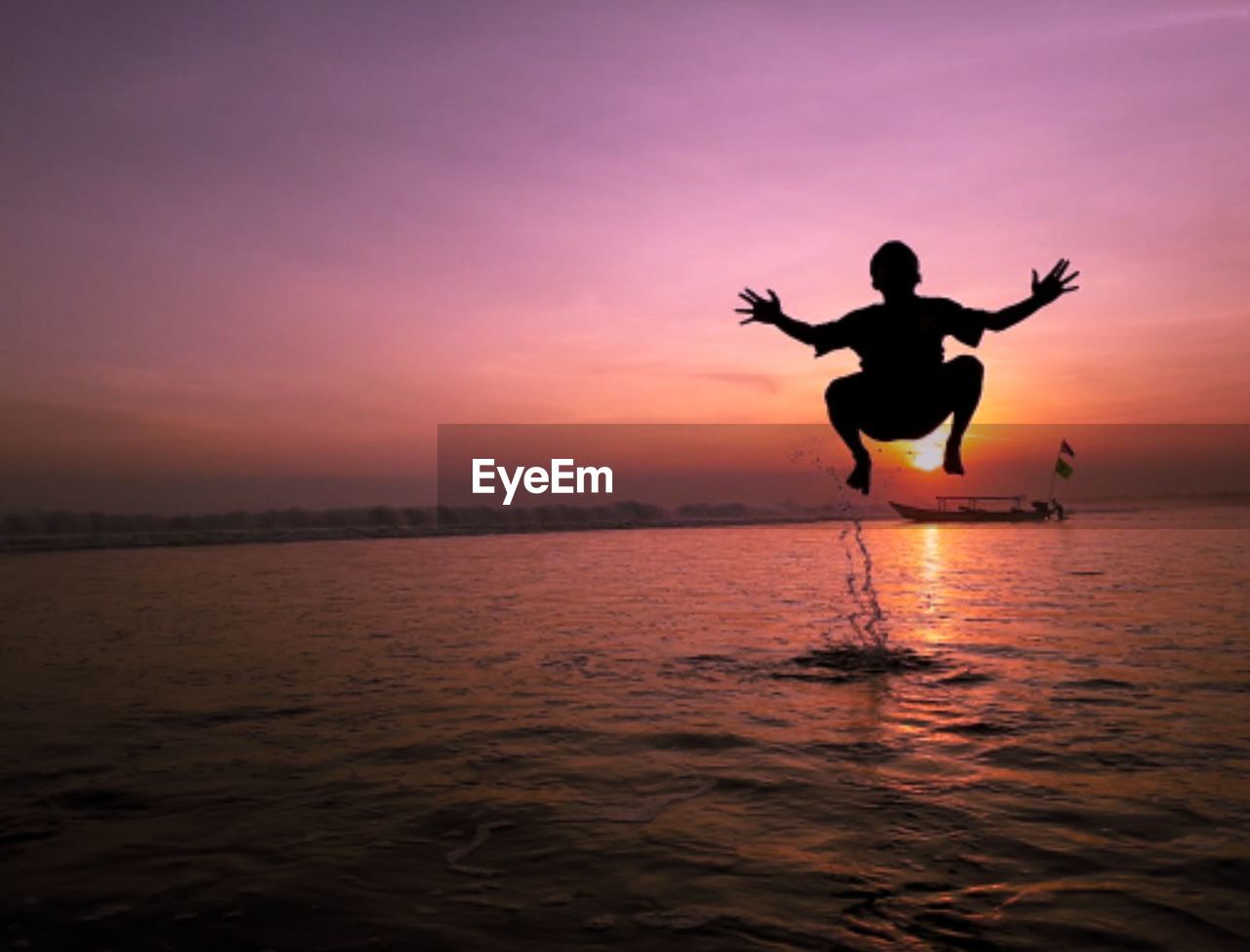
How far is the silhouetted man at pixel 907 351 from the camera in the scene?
18.4ft

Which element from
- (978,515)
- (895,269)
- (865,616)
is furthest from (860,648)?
(978,515)

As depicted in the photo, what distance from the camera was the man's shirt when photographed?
5625mm

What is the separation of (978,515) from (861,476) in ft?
263

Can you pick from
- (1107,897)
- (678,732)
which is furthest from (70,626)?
(1107,897)

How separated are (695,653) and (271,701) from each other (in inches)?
203

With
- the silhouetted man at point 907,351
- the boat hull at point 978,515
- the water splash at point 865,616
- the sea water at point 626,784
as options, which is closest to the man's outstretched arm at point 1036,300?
the silhouetted man at point 907,351

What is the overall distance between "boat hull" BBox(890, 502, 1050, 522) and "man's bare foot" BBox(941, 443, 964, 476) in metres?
74.4

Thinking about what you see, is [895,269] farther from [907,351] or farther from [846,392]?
[846,392]

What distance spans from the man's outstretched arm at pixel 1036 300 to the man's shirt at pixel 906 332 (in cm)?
8

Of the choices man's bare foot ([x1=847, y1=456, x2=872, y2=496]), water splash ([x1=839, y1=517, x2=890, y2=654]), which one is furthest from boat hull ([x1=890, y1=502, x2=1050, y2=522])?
man's bare foot ([x1=847, y1=456, x2=872, y2=496])

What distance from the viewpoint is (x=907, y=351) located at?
5.62 meters

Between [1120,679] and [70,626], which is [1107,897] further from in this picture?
[70,626]

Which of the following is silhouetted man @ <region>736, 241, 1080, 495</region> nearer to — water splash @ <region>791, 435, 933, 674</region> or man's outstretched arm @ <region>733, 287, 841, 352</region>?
man's outstretched arm @ <region>733, 287, 841, 352</region>

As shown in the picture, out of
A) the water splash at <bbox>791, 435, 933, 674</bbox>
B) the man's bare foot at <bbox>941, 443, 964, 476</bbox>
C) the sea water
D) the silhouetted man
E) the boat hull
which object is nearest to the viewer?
the sea water
